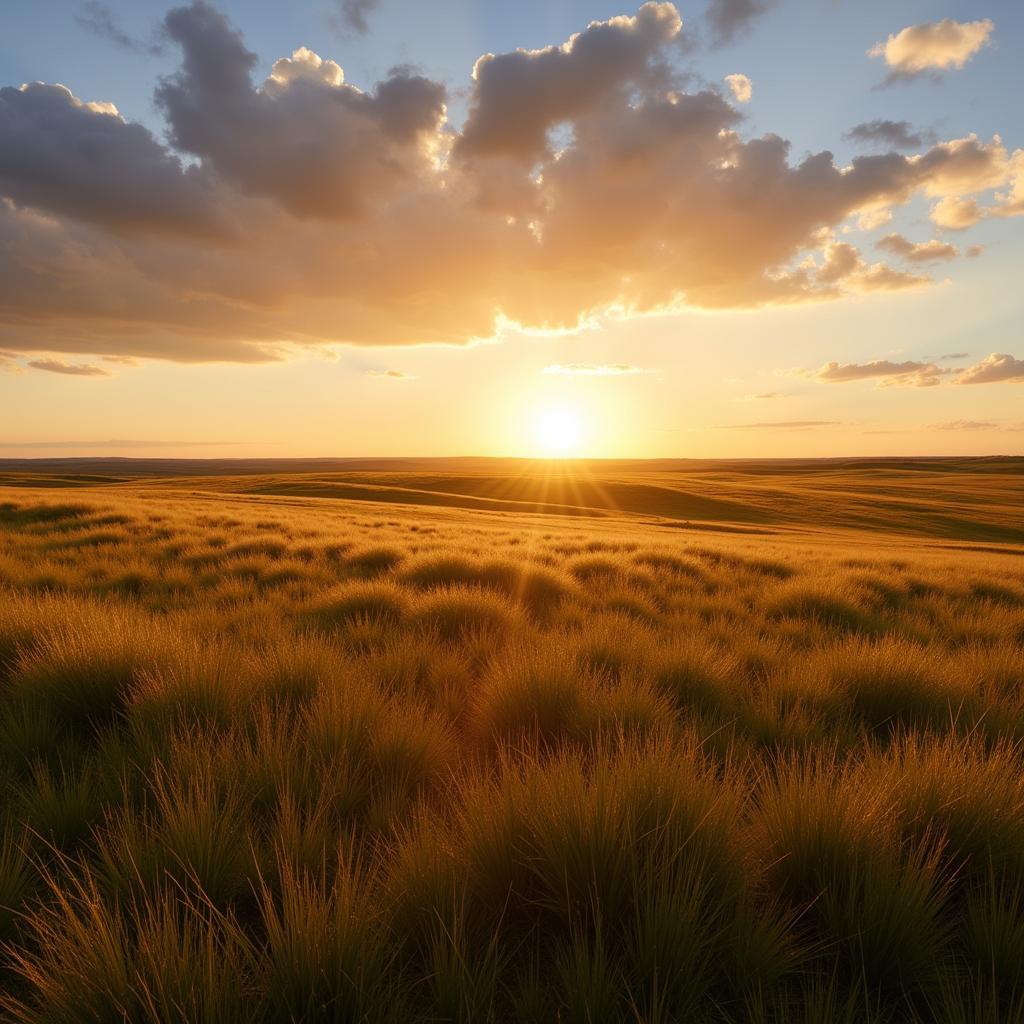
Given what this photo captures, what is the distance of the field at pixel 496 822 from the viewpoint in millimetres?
1693

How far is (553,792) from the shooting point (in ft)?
7.43

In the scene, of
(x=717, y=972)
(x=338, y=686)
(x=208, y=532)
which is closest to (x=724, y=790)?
(x=717, y=972)

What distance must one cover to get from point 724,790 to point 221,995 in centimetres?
180

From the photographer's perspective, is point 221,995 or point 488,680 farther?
point 488,680

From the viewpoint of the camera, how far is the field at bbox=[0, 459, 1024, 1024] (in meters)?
1.69

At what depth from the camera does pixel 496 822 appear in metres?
2.24

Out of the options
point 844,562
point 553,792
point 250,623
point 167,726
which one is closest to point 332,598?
point 250,623

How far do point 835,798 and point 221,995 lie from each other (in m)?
2.18

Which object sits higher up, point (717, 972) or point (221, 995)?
point (221, 995)

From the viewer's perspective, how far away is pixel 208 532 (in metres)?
12.3

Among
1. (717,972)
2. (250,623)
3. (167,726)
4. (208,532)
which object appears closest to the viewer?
(717,972)

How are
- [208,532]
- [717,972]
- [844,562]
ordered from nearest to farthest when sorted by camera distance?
[717,972]
[208,532]
[844,562]

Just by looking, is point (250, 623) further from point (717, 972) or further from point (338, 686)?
point (717, 972)

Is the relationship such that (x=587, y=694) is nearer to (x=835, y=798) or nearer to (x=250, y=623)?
(x=835, y=798)
